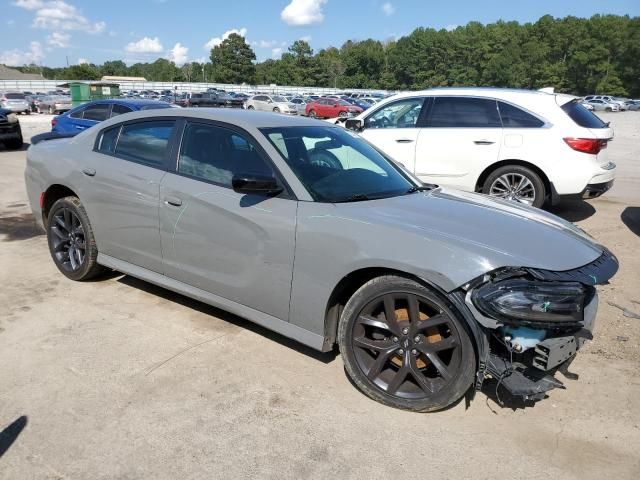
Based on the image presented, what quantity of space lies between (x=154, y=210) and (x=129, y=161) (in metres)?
0.59

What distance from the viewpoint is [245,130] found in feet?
11.8

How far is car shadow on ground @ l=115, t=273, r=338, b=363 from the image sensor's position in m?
3.57

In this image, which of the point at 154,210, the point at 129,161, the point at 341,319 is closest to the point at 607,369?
the point at 341,319

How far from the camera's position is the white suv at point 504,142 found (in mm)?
6688

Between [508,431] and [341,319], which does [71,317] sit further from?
[508,431]

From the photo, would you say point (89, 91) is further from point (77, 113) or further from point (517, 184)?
point (517, 184)

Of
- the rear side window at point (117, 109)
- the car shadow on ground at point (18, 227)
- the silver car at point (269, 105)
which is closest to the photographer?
the car shadow on ground at point (18, 227)

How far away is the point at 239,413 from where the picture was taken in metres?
2.87

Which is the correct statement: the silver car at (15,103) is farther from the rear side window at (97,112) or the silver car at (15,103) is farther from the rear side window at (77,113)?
the rear side window at (97,112)

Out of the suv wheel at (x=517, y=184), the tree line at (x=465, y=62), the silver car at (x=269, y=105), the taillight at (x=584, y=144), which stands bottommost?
the silver car at (x=269, y=105)

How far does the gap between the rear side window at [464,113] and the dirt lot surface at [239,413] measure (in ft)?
12.2

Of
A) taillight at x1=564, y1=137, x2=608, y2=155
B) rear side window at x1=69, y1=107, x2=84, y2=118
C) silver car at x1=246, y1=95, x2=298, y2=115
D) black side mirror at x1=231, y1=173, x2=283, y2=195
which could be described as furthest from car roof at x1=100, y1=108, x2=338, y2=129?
silver car at x1=246, y1=95, x2=298, y2=115

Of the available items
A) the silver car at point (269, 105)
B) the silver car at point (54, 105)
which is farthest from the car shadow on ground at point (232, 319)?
the silver car at point (54, 105)

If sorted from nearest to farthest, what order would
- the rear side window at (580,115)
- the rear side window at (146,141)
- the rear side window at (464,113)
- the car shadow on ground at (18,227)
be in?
the rear side window at (146,141)
the car shadow on ground at (18,227)
the rear side window at (580,115)
the rear side window at (464,113)
